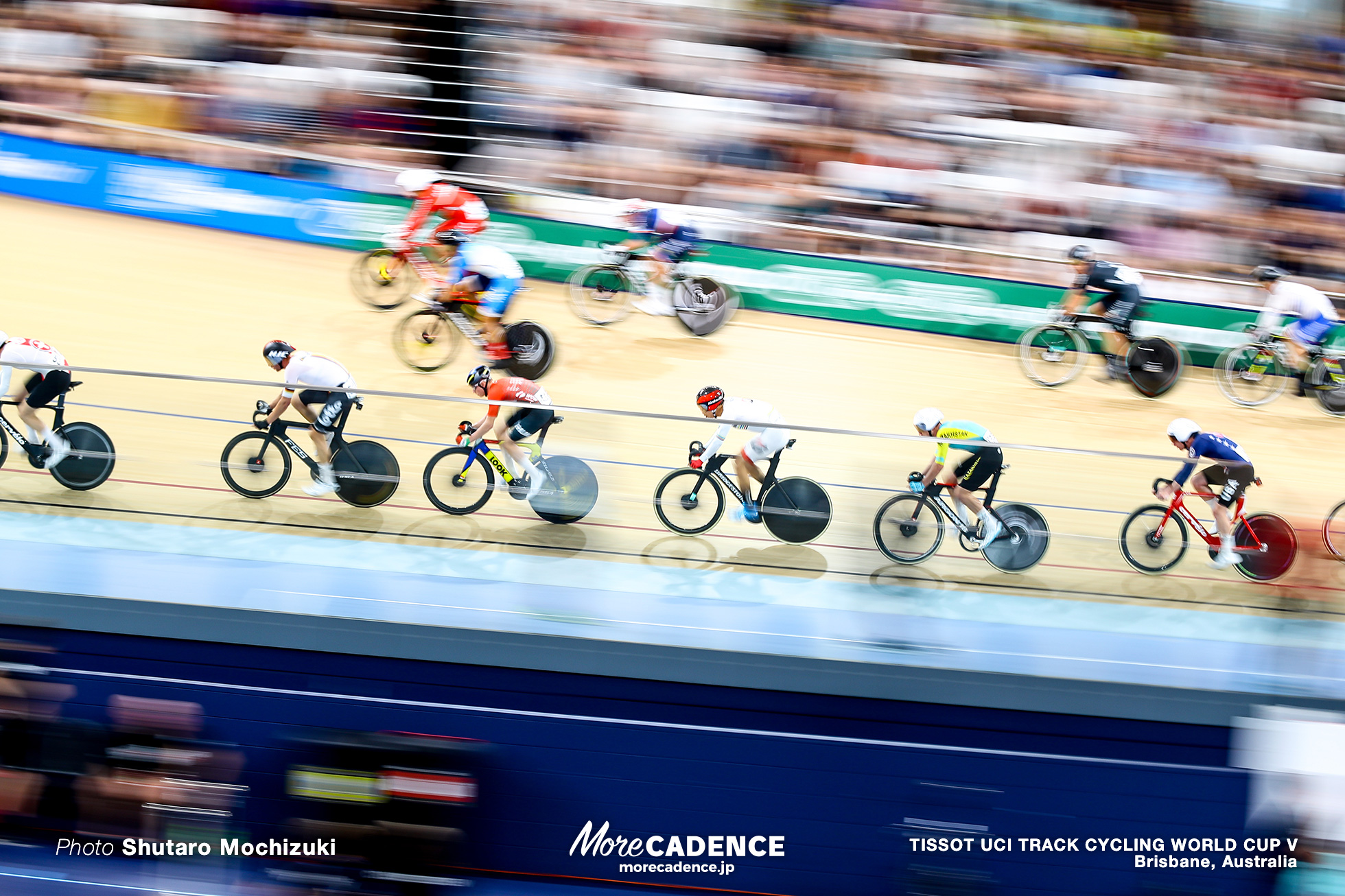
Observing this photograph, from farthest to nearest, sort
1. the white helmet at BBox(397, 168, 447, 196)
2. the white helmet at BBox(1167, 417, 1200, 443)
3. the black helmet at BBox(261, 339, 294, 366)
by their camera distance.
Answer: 1. the white helmet at BBox(397, 168, 447, 196)
2. the white helmet at BBox(1167, 417, 1200, 443)
3. the black helmet at BBox(261, 339, 294, 366)

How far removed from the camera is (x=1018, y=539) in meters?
4.79

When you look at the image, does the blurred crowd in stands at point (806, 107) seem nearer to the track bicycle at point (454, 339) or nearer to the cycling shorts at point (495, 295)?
the track bicycle at point (454, 339)

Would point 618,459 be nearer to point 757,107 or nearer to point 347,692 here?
point 347,692

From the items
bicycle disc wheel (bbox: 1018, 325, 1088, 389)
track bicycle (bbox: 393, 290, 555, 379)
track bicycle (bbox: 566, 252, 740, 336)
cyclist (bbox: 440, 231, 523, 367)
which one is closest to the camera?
cyclist (bbox: 440, 231, 523, 367)

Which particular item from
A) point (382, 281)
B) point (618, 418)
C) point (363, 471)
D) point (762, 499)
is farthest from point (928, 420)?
point (382, 281)

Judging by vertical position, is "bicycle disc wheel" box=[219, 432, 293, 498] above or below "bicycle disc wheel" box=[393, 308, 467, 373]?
below

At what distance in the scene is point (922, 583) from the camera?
4809 millimetres

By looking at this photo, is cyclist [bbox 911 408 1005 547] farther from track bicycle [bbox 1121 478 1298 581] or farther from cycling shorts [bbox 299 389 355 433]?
cycling shorts [bbox 299 389 355 433]

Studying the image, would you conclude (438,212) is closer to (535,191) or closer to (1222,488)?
(535,191)

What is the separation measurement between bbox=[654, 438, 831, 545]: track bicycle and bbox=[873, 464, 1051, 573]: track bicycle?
0.26 m

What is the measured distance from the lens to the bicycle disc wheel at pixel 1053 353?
32.7ft

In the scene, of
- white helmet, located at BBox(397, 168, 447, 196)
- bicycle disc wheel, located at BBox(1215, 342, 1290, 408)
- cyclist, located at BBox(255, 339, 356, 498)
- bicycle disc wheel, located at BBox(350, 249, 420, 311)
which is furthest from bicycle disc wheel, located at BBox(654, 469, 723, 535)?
bicycle disc wheel, located at BBox(1215, 342, 1290, 408)

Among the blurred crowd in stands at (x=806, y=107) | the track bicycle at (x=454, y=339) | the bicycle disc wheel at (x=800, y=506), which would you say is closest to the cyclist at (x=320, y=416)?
the bicycle disc wheel at (x=800, y=506)

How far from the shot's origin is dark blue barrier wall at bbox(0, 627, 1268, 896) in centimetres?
493
